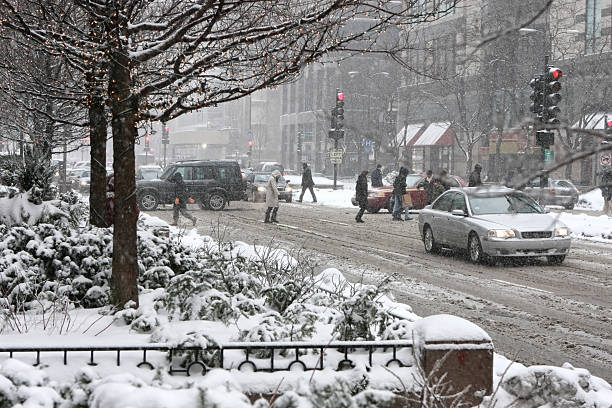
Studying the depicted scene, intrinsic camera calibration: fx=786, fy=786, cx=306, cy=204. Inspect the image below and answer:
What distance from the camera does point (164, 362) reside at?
16.1ft

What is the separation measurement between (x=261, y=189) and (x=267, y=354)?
33.1m

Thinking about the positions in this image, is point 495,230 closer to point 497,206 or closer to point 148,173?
point 497,206

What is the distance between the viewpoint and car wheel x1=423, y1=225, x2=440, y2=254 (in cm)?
1723

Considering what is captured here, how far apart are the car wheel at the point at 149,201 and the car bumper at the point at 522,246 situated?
62.2ft

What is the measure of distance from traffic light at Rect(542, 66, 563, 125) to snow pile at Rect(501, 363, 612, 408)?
1526 centimetres

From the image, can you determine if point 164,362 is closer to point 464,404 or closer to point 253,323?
point 253,323

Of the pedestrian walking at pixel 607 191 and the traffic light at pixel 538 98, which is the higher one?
the traffic light at pixel 538 98

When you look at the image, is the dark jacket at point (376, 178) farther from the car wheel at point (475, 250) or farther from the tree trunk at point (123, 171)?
the tree trunk at point (123, 171)

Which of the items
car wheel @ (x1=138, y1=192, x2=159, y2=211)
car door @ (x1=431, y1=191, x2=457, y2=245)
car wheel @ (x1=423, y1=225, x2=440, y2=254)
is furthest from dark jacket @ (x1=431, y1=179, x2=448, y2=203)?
car wheel @ (x1=138, y1=192, x2=159, y2=211)

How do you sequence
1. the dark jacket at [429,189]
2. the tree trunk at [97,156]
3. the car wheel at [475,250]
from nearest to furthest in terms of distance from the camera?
the tree trunk at [97,156]
the car wheel at [475,250]
the dark jacket at [429,189]

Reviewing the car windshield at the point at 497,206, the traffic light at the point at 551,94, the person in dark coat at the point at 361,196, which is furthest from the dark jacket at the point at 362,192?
the car windshield at the point at 497,206

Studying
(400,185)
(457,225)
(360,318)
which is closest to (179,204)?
(400,185)

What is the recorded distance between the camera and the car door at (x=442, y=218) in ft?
54.4

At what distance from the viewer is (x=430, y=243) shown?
17.3m
